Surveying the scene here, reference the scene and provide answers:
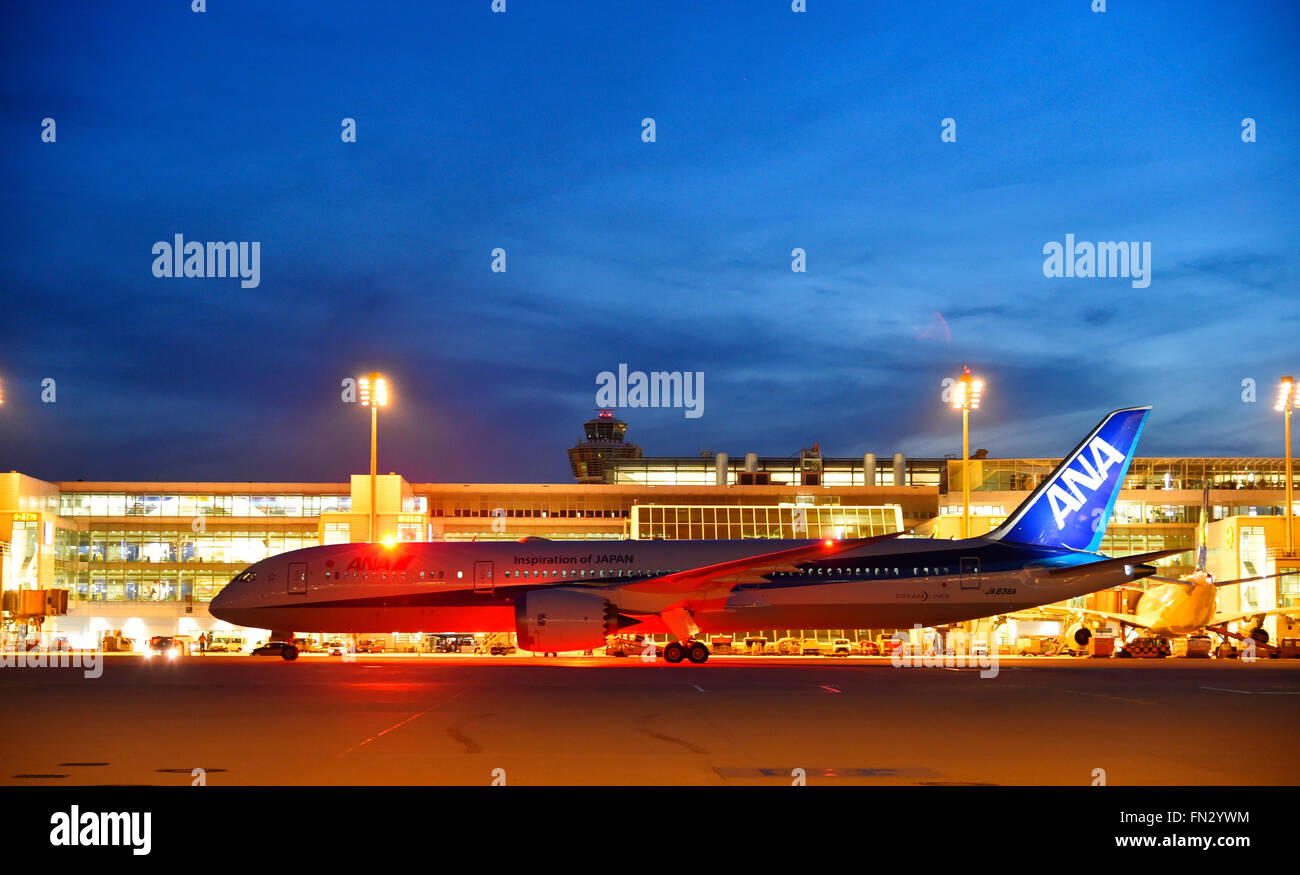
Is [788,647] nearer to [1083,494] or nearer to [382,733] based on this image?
[1083,494]

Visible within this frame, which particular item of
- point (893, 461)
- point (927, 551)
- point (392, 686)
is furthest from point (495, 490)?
point (392, 686)

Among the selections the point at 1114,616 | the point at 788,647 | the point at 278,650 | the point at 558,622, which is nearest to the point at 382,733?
the point at 558,622

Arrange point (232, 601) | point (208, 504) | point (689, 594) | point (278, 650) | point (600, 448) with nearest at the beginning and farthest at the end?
1. point (689, 594)
2. point (232, 601)
3. point (278, 650)
4. point (208, 504)
5. point (600, 448)

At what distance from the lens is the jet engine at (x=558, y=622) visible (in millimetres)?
31609

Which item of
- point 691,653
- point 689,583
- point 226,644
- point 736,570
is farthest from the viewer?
point 226,644

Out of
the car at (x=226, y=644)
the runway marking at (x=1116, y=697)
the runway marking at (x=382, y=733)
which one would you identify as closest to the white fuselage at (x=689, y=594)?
the runway marking at (x=1116, y=697)

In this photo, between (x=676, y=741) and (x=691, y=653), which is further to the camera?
(x=691, y=653)

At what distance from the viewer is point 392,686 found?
76.2 ft

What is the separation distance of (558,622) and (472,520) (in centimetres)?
4854

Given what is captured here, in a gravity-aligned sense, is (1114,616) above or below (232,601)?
below

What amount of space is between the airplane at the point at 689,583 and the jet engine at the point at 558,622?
2.14 m

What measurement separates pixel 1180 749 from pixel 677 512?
56708mm

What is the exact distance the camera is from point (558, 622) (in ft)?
104

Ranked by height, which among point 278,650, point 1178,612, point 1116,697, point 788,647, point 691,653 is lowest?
point 788,647
